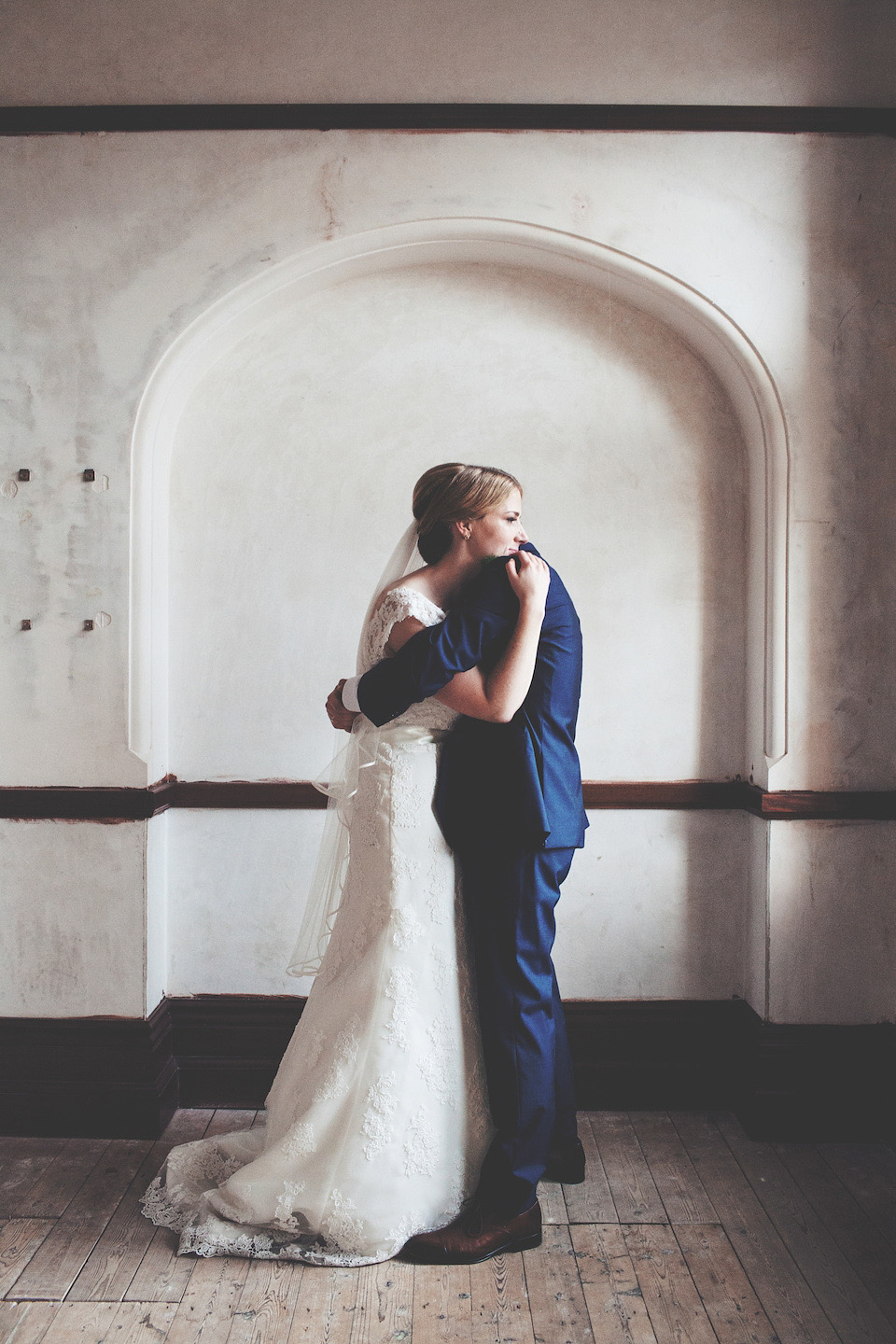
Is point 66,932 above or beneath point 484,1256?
above

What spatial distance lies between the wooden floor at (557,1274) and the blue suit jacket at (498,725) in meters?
0.98

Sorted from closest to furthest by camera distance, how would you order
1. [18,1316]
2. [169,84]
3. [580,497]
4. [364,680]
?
1. [18,1316]
2. [364,680]
3. [169,84]
4. [580,497]

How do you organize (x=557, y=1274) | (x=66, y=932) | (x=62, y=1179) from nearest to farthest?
(x=557, y=1274)
(x=62, y=1179)
(x=66, y=932)

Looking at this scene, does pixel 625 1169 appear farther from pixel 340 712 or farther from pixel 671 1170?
pixel 340 712

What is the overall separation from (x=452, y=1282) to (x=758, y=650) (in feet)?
6.29

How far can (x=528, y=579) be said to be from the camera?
2195 millimetres

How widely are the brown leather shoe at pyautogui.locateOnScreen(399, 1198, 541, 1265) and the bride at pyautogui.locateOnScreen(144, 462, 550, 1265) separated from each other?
1.3 inches

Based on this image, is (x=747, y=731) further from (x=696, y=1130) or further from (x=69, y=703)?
(x=69, y=703)

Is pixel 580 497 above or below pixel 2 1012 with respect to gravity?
above

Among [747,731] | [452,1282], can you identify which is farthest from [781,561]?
[452,1282]

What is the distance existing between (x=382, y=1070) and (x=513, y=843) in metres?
0.60

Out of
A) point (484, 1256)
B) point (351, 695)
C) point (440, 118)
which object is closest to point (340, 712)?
point (351, 695)

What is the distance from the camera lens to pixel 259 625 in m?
3.02

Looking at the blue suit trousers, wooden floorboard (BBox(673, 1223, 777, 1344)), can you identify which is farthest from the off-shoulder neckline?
wooden floorboard (BBox(673, 1223, 777, 1344))
